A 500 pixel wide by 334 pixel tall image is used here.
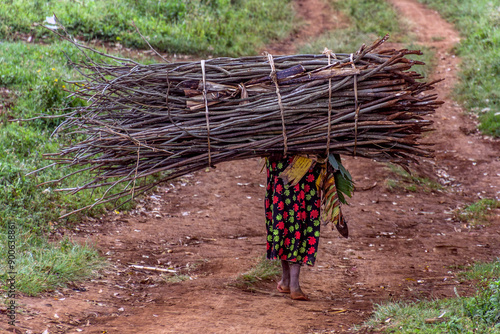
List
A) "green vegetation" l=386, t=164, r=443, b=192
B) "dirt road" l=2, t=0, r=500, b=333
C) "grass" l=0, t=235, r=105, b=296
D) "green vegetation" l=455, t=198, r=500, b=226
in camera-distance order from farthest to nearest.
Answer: "green vegetation" l=386, t=164, r=443, b=192
"green vegetation" l=455, t=198, r=500, b=226
"grass" l=0, t=235, r=105, b=296
"dirt road" l=2, t=0, r=500, b=333

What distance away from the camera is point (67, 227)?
14.7ft

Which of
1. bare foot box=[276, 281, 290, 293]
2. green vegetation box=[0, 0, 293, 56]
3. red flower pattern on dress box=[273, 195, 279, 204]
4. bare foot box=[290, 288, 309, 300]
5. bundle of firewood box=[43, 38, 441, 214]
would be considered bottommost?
bare foot box=[276, 281, 290, 293]

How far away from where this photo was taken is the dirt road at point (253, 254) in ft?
9.95

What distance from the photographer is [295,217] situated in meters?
3.38

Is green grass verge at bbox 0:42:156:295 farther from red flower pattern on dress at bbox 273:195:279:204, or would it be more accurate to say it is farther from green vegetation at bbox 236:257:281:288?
red flower pattern on dress at bbox 273:195:279:204

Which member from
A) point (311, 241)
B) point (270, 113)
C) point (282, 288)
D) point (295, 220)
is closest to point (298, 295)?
point (282, 288)

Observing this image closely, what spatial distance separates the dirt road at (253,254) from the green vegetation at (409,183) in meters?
0.10

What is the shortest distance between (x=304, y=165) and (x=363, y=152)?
0.39m

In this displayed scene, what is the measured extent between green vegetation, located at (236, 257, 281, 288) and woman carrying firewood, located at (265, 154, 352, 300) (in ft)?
1.30

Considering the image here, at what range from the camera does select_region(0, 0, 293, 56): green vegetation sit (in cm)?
824

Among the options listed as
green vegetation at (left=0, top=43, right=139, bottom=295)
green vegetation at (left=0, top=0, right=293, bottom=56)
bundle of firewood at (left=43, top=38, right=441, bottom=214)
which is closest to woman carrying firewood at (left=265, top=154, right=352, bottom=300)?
bundle of firewood at (left=43, top=38, right=441, bottom=214)

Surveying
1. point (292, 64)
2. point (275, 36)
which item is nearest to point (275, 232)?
point (292, 64)

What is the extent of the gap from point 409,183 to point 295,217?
3614 mm

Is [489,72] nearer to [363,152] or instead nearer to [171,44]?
[171,44]
